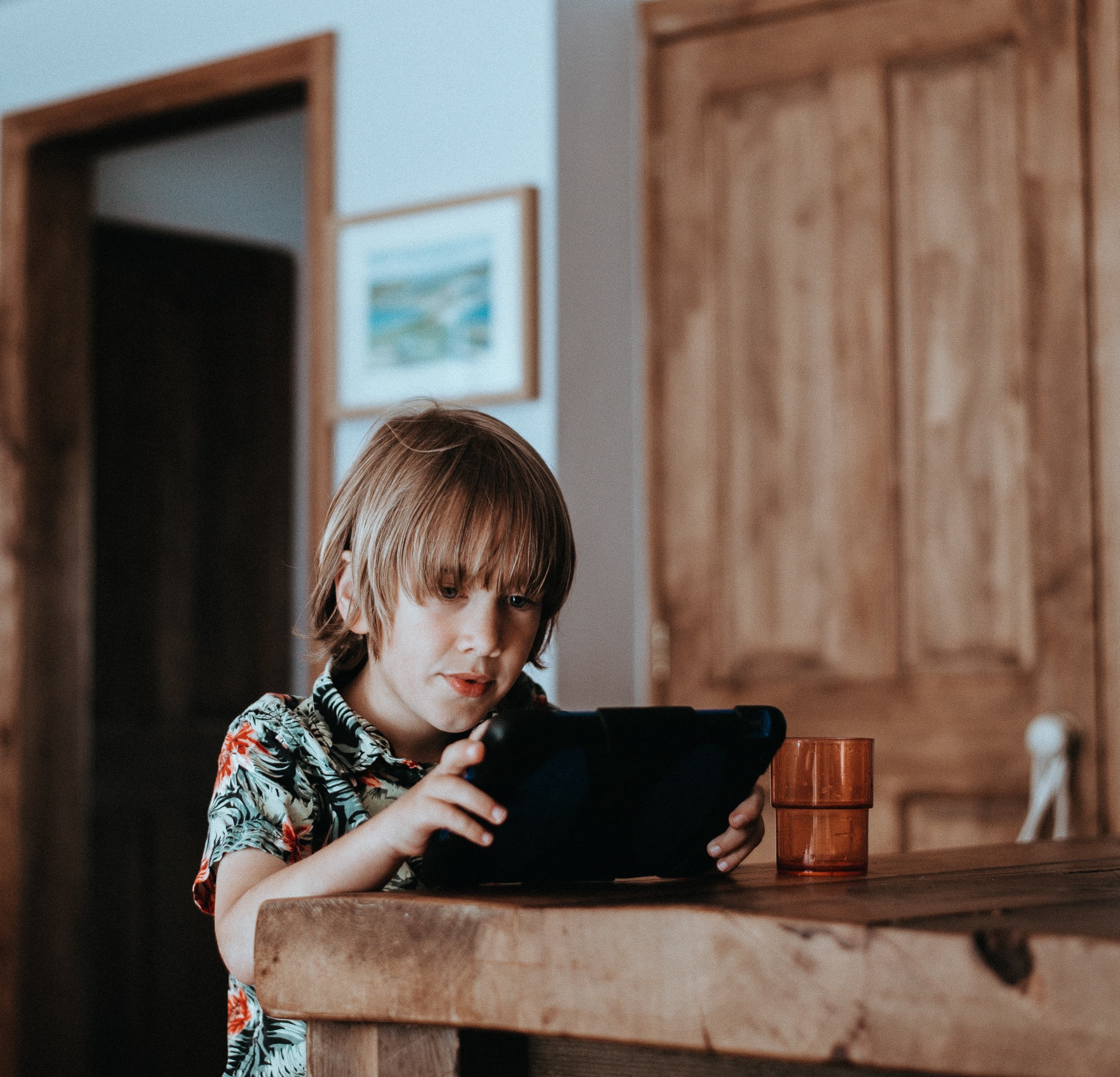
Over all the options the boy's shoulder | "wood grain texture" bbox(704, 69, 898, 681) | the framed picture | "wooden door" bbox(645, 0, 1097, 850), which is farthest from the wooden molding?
the boy's shoulder

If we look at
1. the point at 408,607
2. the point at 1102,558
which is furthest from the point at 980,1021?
the point at 1102,558

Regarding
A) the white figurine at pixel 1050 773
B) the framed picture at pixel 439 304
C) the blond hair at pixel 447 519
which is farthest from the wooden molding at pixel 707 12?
the blond hair at pixel 447 519

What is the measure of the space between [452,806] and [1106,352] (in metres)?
1.78

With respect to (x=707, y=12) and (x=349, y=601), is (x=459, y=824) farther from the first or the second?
(x=707, y=12)

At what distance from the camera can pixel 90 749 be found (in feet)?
12.6

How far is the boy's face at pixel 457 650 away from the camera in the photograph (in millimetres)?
1235

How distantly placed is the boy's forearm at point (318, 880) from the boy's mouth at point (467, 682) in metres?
0.23

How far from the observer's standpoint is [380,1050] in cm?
86

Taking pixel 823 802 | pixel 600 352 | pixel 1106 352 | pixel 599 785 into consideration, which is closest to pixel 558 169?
pixel 600 352

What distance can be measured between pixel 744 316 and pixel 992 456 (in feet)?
1.70

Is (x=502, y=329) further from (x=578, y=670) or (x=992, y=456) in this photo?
(x=992, y=456)

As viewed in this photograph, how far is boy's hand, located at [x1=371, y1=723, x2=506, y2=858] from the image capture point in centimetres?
89

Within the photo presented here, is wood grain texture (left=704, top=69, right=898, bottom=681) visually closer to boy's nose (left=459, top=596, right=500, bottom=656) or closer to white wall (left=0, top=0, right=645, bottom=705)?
white wall (left=0, top=0, right=645, bottom=705)

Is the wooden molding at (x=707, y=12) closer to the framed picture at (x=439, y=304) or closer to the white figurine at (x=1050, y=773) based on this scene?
the framed picture at (x=439, y=304)
